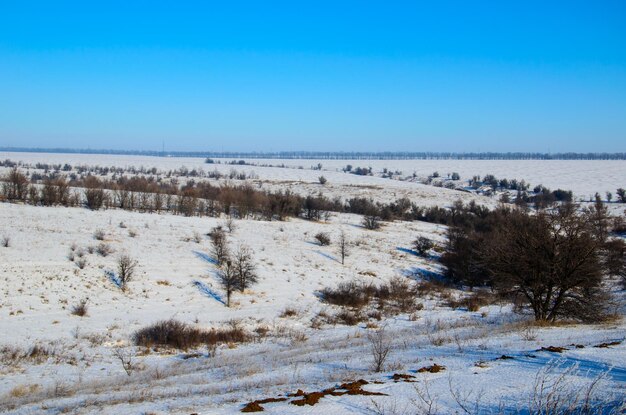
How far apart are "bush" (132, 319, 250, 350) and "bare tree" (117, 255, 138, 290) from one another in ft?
25.5

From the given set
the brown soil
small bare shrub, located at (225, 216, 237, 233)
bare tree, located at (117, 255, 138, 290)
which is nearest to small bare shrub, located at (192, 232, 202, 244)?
small bare shrub, located at (225, 216, 237, 233)

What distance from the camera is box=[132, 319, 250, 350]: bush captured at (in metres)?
19.3

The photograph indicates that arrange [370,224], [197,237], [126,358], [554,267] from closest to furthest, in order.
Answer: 1. [126,358]
2. [554,267]
3. [197,237]
4. [370,224]

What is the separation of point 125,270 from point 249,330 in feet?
35.7

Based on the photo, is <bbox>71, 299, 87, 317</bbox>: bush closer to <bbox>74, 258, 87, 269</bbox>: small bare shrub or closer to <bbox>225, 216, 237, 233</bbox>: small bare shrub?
<bbox>74, 258, 87, 269</bbox>: small bare shrub

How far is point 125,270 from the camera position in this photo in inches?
1140

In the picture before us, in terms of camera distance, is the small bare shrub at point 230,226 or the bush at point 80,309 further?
the small bare shrub at point 230,226

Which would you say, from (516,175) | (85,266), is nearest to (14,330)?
(85,266)

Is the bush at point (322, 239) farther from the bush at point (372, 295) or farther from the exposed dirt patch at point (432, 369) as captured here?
the exposed dirt patch at point (432, 369)

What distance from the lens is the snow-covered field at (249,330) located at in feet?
26.7

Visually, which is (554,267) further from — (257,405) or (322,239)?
(322,239)

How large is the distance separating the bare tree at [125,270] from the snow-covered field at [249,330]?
0.89 metres

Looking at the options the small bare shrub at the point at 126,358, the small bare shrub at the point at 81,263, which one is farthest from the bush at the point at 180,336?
the small bare shrub at the point at 81,263

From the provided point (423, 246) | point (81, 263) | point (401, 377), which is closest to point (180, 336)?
point (401, 377)
